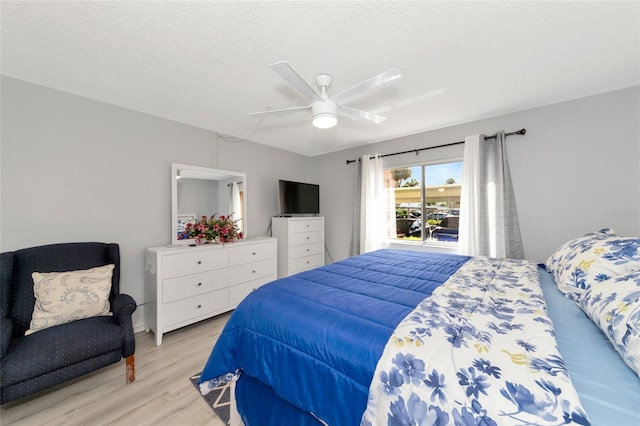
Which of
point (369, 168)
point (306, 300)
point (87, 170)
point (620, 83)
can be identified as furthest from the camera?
point (369, 168)

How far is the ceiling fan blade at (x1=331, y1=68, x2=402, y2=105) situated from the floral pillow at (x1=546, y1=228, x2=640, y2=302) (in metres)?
1.50

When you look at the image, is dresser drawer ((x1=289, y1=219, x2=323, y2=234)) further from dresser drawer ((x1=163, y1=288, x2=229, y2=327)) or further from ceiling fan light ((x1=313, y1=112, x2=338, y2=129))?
ceiling fan light ((x1=313, y1=112, x2=338, y2=129))

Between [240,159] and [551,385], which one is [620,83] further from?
[240,159]

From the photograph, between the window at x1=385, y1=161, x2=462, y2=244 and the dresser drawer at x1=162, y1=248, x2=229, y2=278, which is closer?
the dresser drawer at x1=162, y1=248, x2=229, y2=278

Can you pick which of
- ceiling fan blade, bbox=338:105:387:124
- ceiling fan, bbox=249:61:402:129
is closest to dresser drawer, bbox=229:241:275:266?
ceiling fan, bbox=249:61:402:129

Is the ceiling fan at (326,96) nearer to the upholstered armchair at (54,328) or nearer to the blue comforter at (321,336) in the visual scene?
the blue comforter at (321,336)

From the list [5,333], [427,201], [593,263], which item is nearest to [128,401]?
[5,333]

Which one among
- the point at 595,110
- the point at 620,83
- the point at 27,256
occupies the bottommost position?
the point at 27,256

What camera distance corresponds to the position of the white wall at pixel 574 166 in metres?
2.20

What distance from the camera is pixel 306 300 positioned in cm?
129

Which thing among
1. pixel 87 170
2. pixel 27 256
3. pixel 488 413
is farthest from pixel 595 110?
pixel 27 256

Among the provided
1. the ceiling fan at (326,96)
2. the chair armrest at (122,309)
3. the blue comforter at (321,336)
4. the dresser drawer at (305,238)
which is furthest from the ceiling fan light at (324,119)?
the dresser drawer at (305,238)

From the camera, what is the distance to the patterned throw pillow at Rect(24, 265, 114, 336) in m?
1.75

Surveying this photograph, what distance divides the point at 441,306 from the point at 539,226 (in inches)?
92.4
